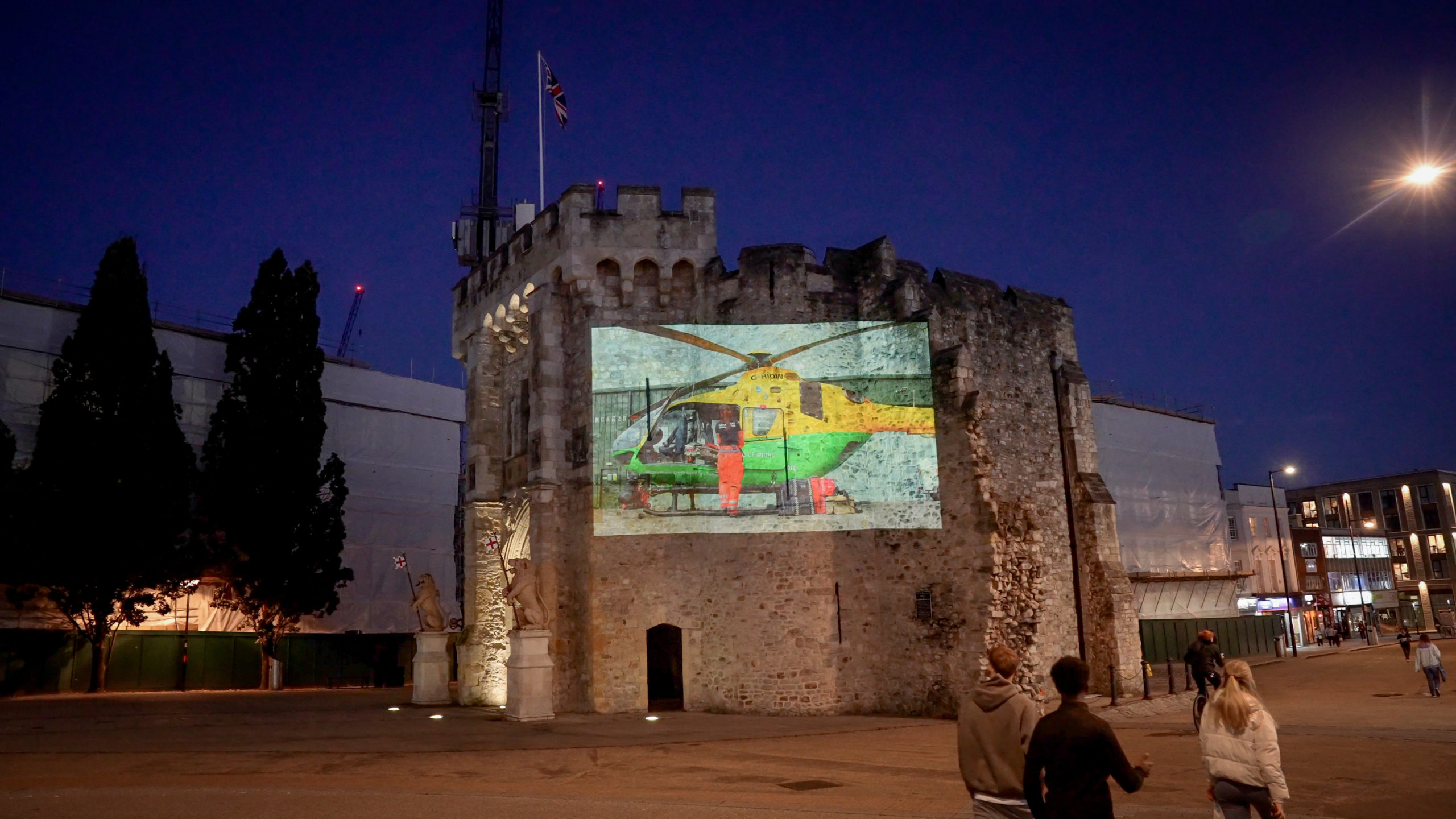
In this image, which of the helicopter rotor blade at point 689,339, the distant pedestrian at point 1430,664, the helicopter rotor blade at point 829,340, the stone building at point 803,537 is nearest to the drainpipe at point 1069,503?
the stone building at point 803,537

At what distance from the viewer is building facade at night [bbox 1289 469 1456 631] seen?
5741 cm

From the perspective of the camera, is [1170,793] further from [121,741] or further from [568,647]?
[121,741]

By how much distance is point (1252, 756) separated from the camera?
541 centimetres

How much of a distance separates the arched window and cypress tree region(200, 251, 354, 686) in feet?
45.8

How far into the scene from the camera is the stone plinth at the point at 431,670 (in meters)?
21.6

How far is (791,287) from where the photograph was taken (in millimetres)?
19891

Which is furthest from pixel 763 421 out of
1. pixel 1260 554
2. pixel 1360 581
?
pixel 1360 581

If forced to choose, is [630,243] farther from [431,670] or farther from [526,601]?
[431,670]

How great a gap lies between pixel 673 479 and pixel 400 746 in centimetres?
754

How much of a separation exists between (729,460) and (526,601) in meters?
4.83

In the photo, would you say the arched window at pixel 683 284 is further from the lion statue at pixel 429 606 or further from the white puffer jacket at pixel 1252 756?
the white puffer jacket at pixel 1252 756

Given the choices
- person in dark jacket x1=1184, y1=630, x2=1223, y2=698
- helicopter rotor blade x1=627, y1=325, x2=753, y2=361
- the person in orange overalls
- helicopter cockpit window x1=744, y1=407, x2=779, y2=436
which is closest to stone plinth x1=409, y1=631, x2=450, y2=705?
the person in orange overalls

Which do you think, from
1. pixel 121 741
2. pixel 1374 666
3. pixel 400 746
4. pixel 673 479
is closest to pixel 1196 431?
pixel 1374 666

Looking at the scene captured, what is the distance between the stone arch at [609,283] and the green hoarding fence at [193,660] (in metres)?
16.5
